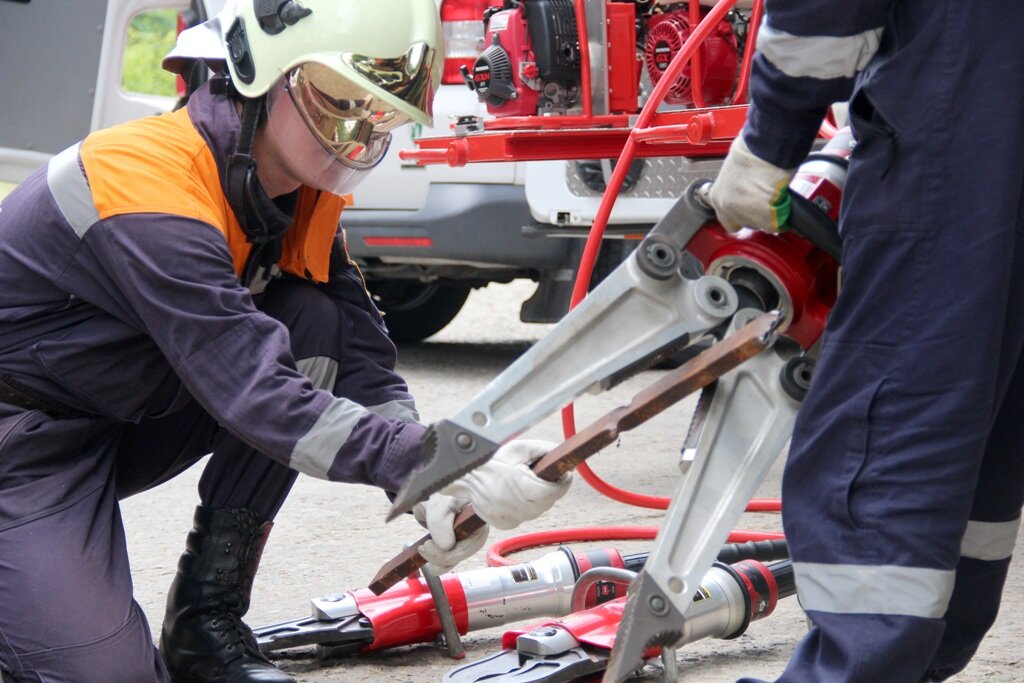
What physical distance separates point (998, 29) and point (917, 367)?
49cm

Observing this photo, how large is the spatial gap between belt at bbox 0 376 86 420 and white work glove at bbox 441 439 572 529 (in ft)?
2.73

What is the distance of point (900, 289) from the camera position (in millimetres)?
2023

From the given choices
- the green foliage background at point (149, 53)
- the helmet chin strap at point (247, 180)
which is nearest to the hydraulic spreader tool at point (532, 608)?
the helmet chin strap at point (247, 180)

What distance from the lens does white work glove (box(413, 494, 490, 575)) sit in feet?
7.94

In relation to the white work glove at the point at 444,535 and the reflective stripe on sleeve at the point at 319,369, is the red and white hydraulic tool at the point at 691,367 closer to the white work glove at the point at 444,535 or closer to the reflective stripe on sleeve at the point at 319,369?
the white work glove at the point at 444,535

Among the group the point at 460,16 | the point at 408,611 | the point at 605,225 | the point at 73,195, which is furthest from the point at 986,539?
the point at 460,16

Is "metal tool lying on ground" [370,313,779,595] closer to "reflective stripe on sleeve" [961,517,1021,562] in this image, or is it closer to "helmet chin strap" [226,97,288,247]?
"reflective stripe on sleeve" [961,517,1021,562]

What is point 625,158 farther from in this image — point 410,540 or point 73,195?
point 73,195

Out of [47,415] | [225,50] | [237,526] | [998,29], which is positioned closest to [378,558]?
[237,526]

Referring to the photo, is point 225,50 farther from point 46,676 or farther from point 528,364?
point 46,676

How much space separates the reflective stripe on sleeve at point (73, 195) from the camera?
Answer: 98.8 inches

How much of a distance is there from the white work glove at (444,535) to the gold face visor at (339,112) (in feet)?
2.29

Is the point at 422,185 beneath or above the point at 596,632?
beneath

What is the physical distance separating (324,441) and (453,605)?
75 centimetres
